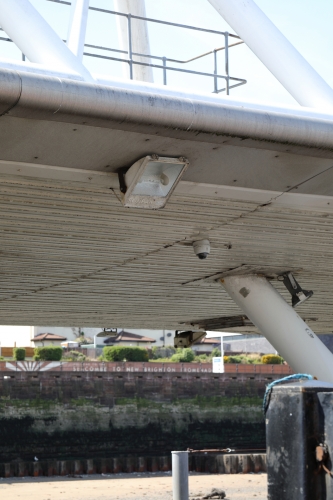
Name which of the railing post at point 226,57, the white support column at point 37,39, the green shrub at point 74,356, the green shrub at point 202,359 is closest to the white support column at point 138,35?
the railing post at point 226,57

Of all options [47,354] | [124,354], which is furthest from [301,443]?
[124,354]

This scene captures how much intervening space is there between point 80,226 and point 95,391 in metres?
41.7

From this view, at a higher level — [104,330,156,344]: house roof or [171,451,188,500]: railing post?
[104,330,156,344]: house roof

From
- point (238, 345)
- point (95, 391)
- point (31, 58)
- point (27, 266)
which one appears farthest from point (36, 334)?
point (31, 58)

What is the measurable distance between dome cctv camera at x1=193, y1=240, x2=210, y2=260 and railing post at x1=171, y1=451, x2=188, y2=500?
2.68 m

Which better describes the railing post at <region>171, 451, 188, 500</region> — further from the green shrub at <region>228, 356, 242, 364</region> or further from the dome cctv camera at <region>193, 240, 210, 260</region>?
the green shrub at <region>228, 356, 242, 364</region>

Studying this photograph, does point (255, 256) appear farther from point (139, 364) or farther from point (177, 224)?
point (139, 364)

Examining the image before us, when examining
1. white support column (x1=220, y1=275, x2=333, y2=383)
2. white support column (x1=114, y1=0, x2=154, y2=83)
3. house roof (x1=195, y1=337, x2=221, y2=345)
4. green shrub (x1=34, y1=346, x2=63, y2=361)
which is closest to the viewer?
white support column (x1=114, y1=0, x2=154, y2=83)

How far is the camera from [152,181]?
7.12m

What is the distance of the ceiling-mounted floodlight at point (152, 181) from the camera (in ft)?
23.2

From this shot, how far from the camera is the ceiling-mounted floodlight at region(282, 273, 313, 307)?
11250mm

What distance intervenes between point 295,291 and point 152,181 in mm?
5117

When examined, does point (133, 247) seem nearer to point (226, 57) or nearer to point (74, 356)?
point (226, 57)

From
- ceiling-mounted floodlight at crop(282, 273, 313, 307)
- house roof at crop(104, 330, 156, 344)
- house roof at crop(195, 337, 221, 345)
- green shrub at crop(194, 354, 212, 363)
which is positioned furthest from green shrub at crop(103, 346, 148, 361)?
ceiling-mounted floodlight at crop(282, 273, 313, 307)
